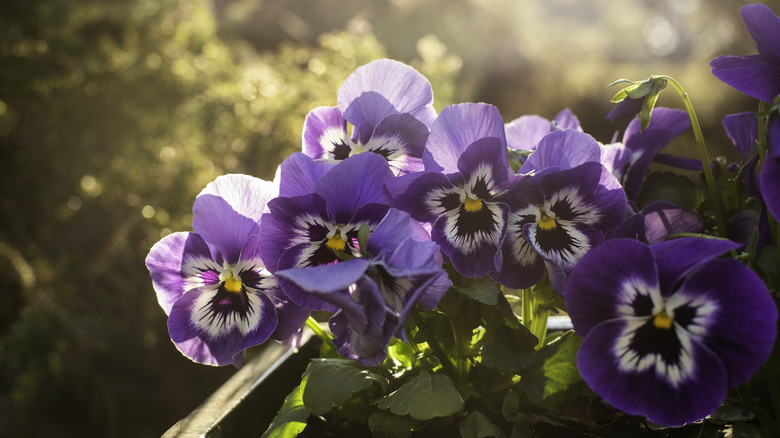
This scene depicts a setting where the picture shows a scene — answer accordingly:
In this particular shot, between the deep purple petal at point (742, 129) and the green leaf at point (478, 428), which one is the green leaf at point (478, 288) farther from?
the deep purple petal at point (742, 129)

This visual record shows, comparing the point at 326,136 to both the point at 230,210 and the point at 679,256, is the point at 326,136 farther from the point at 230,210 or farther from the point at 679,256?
the point at 679,256

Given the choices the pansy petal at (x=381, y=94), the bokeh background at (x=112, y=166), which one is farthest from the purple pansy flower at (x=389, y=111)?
the bokeh background at (x=112, y=166)

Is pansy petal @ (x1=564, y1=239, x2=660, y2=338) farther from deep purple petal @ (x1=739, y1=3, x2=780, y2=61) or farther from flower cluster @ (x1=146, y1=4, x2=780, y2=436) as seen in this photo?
deep purple petal @ (x1=739, y1=3, x2=780, y2=61)

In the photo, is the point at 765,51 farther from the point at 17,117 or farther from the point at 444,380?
the point at 17,117

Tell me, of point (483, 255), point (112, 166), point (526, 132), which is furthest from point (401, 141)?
point (112, 166)

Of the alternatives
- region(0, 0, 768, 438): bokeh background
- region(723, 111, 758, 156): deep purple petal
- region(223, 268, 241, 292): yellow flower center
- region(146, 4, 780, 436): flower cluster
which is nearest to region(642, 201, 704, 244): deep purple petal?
region(146, 4, 780, 436): flower cluster

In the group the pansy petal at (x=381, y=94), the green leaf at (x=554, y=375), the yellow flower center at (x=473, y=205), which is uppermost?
the pansy petal at (x=381, y=94)

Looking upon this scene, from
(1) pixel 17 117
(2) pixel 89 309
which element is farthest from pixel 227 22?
(2) pixel 89 309
